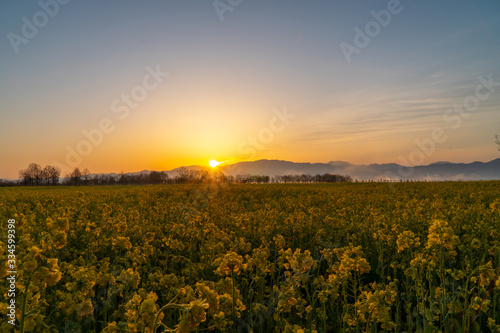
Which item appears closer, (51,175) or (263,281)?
(263,281)

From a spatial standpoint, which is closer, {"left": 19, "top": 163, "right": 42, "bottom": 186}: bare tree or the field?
the field

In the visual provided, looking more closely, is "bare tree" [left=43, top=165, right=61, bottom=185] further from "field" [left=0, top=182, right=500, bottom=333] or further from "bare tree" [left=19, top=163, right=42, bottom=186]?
"field" [left=0, top=182, right=500, bottom=333]

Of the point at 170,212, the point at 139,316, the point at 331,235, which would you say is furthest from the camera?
the point at 170,212

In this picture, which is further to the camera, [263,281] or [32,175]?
[32,175]

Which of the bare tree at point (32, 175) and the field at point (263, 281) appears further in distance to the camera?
the bare tree at point (32, 175)

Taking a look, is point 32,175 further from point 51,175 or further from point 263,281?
point 263,281

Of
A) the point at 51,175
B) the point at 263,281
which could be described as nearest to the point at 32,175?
the point at 51,175

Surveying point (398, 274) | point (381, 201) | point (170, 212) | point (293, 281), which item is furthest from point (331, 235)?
point (381, 201)

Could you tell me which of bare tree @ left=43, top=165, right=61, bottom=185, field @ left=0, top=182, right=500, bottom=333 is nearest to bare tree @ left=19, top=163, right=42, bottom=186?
bare tree @ left=43, top=165, right=61, bottom=185

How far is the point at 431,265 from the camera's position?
14.1 feet

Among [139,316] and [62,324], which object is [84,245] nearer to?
[62,324]

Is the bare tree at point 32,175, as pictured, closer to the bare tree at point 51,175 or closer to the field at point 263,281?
the bare tree at point 51,175

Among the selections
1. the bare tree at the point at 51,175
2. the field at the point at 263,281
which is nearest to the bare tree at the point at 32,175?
the bare tree at the point at 51,175

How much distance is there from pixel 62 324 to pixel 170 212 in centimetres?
711
